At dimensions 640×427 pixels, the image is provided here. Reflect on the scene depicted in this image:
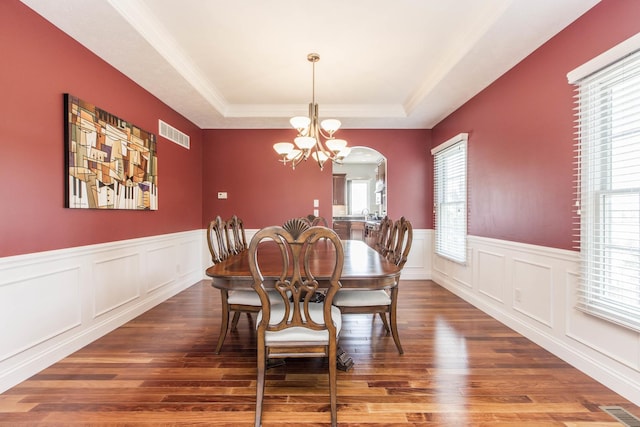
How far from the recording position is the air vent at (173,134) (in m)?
3.96

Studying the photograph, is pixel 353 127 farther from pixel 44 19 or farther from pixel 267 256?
pixel 44 19

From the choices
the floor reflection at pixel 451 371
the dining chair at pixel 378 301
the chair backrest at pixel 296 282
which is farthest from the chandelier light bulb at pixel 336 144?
the floor reflection at pixel 451 371

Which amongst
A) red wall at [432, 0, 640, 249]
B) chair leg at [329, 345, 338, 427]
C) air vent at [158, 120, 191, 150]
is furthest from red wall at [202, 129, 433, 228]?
chair leg at [329, 345, 338, 427]

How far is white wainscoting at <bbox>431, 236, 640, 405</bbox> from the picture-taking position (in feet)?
6.49

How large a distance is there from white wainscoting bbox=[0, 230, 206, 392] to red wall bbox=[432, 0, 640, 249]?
388cm

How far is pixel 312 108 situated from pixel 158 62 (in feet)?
4.93

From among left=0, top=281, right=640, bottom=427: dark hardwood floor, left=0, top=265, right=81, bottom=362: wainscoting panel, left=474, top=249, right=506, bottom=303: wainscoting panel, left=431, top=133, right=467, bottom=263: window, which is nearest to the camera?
left=0, top=281, right=640, bottom=427: dark hardwood floor

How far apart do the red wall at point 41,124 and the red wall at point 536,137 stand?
388 centimetres

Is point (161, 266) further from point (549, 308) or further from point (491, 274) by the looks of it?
point (549, 308)

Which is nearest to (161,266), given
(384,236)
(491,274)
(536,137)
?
(384,236)

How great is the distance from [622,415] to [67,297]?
3757 mm

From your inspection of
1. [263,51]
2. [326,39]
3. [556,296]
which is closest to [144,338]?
[263,51]

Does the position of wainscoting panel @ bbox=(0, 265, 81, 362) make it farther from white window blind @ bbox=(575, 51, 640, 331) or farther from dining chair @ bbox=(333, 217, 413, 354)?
white window blind @ bbox=(575, 51, 640, 331)

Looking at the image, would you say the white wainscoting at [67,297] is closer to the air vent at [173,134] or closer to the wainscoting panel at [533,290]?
the air vent at [173,134]
